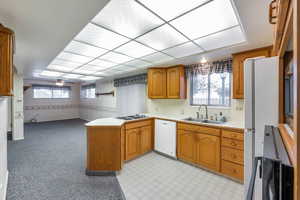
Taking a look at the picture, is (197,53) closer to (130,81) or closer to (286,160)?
(286,160)

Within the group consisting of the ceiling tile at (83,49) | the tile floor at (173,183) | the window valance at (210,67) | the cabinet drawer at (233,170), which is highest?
the ceiling tile at (83,49)

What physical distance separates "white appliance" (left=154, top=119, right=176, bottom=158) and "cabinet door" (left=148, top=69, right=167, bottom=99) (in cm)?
70

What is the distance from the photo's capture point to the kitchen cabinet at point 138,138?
2.90 m

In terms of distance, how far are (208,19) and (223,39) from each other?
624 millimetres

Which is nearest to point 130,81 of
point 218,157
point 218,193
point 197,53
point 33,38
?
point 197,53

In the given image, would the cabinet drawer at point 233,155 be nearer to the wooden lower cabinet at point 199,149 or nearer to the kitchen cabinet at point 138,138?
the wooden lower cabinet at point 199,149

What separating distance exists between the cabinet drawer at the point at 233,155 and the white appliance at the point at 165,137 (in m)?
1.01

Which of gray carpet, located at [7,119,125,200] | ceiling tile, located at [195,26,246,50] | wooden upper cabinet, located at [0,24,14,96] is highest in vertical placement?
ceiling tile, located at [195,26,246,50]

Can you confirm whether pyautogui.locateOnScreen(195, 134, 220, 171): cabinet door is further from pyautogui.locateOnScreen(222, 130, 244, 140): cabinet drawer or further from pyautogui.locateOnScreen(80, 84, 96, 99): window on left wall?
pyautogui.locateOnScreen(80, 84, 96, 99): window on left wall

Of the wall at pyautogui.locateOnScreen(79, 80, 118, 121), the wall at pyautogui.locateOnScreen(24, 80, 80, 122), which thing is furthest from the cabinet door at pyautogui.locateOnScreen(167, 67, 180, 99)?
the wall at pyautogui.locateOnScreen(24, 80, 80, 122)

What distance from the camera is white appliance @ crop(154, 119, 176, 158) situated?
10.0 ft

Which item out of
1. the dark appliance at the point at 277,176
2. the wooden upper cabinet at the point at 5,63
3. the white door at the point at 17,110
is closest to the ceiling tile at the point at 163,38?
the wooden upper cabinet at the point at 5,63

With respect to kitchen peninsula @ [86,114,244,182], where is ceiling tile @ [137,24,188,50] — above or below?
above

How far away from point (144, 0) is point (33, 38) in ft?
5.56
